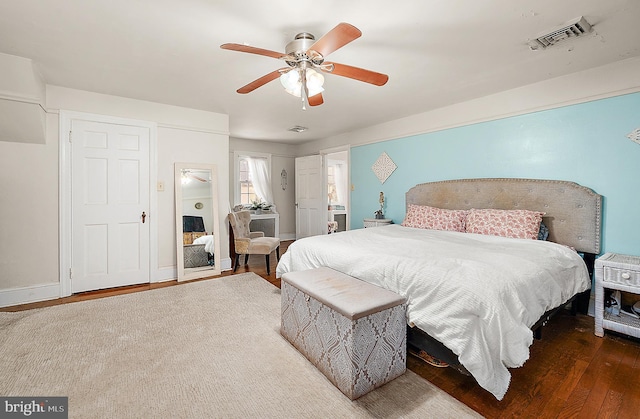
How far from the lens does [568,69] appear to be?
104 inches

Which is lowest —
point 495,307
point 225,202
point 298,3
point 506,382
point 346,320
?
Answer: point 506,382

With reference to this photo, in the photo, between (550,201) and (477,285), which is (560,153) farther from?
(477,285)

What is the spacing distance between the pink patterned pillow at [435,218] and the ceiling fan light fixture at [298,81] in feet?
Answer: 7.15

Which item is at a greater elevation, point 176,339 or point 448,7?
point 448,7

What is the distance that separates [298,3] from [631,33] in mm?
2444

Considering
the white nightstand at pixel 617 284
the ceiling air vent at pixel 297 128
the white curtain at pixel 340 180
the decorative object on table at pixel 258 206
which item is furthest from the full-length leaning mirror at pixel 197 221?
the white curtain at pixel 340 180

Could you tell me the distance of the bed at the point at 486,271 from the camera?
4.69ft

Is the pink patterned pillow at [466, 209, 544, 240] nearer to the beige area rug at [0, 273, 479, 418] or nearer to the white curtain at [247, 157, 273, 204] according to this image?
the beige area rug at [0, 273, 479, 418]

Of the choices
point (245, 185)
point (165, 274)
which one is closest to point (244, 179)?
point (245, 185)

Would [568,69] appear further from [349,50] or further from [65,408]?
[65,408]

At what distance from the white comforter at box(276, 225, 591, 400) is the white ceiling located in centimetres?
162

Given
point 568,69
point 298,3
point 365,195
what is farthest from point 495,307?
point 365,195

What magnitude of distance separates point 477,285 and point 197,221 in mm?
3553

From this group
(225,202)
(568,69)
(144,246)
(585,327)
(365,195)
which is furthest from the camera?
(365,195)
